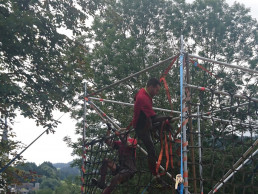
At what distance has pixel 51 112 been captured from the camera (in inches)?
320

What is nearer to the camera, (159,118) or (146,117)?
(159,118)

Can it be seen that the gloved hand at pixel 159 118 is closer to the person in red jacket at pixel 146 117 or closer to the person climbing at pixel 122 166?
the person in red jacket at pixel 146 117

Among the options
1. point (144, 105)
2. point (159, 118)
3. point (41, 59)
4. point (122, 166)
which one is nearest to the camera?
point (159, 118)

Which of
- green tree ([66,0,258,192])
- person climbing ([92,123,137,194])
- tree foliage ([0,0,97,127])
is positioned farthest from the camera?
green tree ([66,0,258,192])

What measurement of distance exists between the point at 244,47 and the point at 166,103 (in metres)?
6.88

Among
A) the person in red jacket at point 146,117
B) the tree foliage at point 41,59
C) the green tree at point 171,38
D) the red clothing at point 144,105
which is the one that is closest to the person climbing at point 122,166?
the person in red jacket at point 146,117

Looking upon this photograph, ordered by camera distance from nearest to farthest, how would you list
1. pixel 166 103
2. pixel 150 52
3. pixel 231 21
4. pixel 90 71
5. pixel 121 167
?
pixel 121 167, pixel 90 71, pixel 166 103, pixel 150 52, pixel 231 21

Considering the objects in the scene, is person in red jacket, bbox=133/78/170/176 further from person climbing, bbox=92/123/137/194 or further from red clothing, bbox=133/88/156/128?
person climbing, bbox=92/123/137/194

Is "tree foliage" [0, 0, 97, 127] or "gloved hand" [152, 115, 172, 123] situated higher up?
"tree foliage" [0, 0, 97, 127]

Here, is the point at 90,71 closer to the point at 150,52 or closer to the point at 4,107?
the point at 4,107

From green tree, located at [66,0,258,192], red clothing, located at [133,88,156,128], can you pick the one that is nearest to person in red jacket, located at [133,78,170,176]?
red clothing, located at [133,88,156,128]

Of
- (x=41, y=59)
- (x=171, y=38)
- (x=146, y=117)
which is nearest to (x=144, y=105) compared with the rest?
(x=146, y=117)

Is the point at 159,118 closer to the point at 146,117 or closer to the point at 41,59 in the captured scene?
the point at 146,117

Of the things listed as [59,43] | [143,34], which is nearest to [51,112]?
[59,43]
